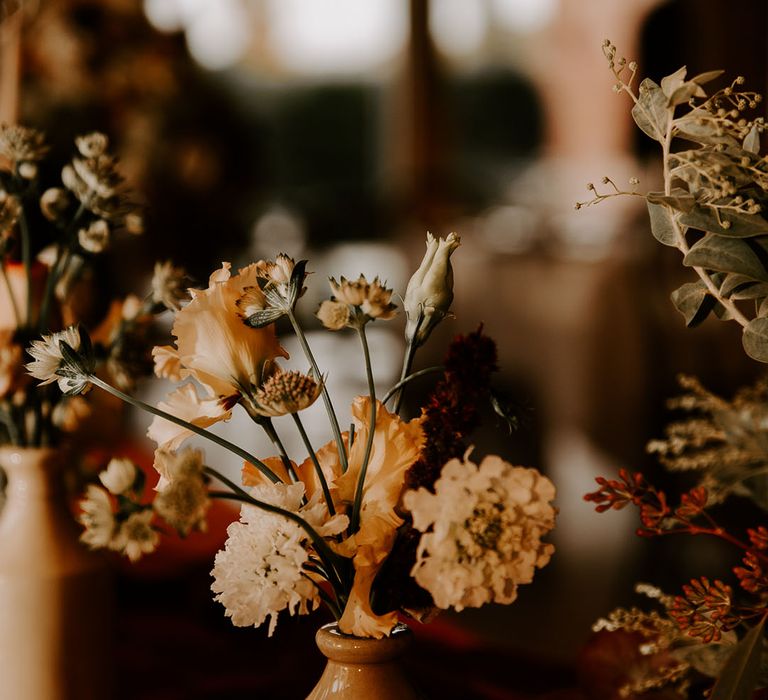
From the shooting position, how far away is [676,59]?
4371 mm

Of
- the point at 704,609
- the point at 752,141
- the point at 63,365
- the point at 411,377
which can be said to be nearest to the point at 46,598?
the point at 63,365

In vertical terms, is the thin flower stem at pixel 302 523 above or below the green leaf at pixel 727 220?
below

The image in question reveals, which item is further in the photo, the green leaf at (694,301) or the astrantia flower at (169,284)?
the astrantia flower at (169,284)

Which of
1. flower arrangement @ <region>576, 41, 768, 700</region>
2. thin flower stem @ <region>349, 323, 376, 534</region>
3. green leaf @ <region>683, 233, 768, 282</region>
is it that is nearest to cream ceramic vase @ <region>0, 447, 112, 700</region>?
thin flower stem @ <region>349, 323, 376, 534</region>

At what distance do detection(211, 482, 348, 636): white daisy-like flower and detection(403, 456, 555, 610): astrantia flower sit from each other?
0.26 feet

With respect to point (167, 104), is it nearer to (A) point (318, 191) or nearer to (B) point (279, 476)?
(A) point (318, 191)

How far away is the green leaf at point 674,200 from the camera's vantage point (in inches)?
21.0

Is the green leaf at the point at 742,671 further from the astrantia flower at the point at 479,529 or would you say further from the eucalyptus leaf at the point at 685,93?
the eucalyptus leaf at the point at 685,93

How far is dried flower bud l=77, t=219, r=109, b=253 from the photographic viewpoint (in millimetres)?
727

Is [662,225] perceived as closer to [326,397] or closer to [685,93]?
[685,93]

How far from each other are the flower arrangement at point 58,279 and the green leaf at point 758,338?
40 cm

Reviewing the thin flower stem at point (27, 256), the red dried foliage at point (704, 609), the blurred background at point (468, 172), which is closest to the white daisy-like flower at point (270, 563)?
the red dried foliage at point (704, 609)

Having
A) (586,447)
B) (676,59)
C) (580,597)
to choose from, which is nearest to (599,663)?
(580,597)

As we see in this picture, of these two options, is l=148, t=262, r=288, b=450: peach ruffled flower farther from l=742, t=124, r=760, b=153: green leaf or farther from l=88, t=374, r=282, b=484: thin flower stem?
l=742, t=124, r=760, b=153: green leaf
